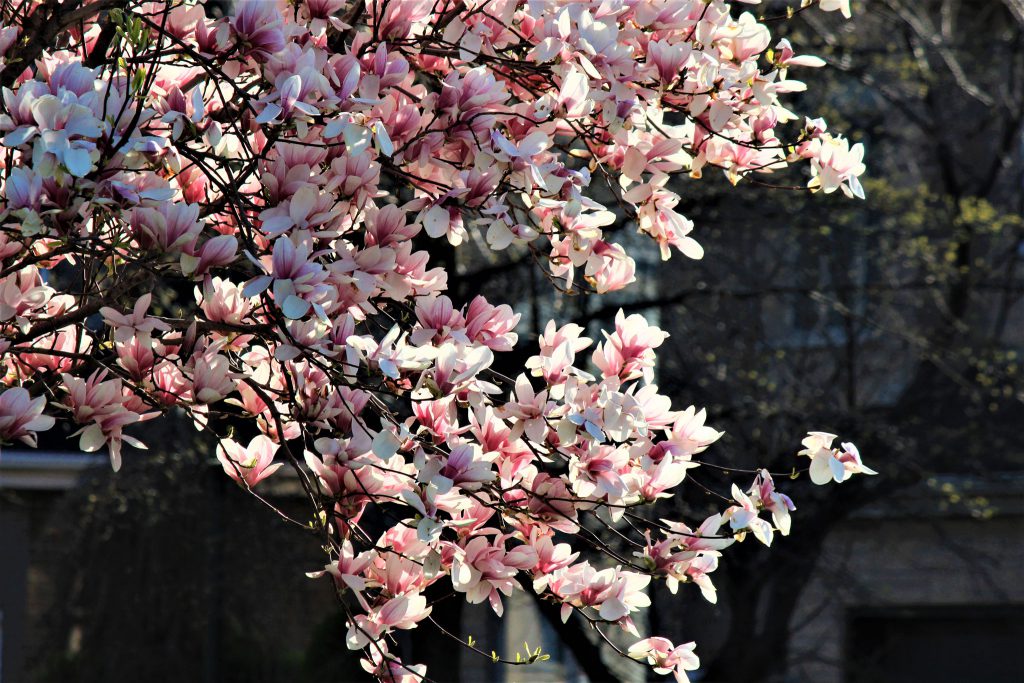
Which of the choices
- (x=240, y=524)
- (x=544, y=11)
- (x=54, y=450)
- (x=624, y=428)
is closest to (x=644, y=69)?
(x=544, y=11)

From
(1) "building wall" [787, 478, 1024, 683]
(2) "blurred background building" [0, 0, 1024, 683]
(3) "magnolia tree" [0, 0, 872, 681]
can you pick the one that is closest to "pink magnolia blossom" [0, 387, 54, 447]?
(3) "magnolia tree" [0, 0, 872, 681]

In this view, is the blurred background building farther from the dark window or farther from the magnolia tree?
the magnolia tree

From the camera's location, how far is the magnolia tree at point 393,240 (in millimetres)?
2762

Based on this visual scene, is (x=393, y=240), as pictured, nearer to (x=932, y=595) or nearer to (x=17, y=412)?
(x=17, y=412)

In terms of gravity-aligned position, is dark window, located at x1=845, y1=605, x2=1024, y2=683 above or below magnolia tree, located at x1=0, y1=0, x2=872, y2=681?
below

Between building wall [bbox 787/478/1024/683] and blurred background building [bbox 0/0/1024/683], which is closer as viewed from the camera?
blurred background building [bbox 0/0/1024/683]

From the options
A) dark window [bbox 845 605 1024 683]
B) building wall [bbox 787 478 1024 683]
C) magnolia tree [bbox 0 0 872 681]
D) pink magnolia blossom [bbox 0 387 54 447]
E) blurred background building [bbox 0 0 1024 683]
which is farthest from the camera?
dark window [bbox 845 605 1024 683]

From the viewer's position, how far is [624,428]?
2936 millimetres

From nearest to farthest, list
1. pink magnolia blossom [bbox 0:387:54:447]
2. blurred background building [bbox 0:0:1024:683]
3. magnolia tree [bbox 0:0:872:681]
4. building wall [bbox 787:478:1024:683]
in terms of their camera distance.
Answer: magnolia tree [bbox 0:0:872:681] → pink magnolia blossom [bbox 0:387:54:447] → blurred background building [bbox 0:0:1024:683] → building wall [bbox 787:478:1024:683]

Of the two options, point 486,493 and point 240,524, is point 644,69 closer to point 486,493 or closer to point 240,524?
point 486,493

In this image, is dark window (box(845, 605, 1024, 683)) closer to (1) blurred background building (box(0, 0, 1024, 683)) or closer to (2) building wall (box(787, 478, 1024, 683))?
(2) building wall (box(787, 478, 1024, 683))

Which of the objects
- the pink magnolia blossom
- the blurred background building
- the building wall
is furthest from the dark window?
the pink magnolia blossom

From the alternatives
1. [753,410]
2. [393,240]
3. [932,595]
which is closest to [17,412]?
[393,240]

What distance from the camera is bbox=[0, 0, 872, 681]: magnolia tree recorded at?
276 cm
